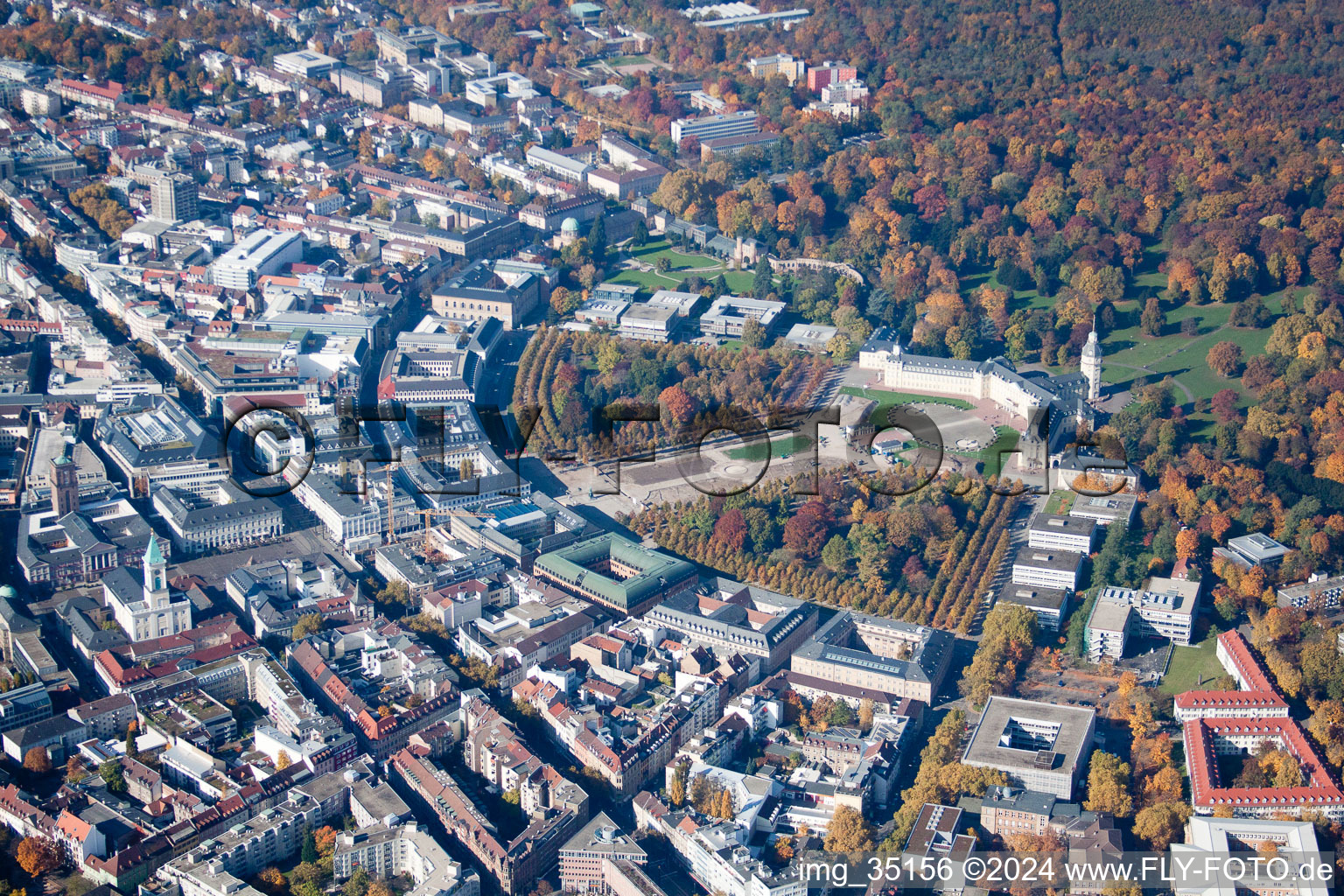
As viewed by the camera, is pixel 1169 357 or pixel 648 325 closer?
pixel 1169 357

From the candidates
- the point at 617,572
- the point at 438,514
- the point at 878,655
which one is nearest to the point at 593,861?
the point at 878,655

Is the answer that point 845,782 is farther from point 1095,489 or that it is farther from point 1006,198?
point 1006,198

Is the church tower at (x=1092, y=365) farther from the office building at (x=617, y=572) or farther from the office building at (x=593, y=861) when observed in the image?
the office building at (x=593, y=861)

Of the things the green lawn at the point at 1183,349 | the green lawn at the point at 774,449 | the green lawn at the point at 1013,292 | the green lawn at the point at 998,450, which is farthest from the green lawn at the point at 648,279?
the green lawn at the point at 1183,349

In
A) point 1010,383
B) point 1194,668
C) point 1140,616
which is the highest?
point 1010,383

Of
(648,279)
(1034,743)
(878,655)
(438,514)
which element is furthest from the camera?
(648,279)

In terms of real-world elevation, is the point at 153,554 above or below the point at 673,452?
below

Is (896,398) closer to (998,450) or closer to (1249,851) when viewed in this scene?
(998,450)
